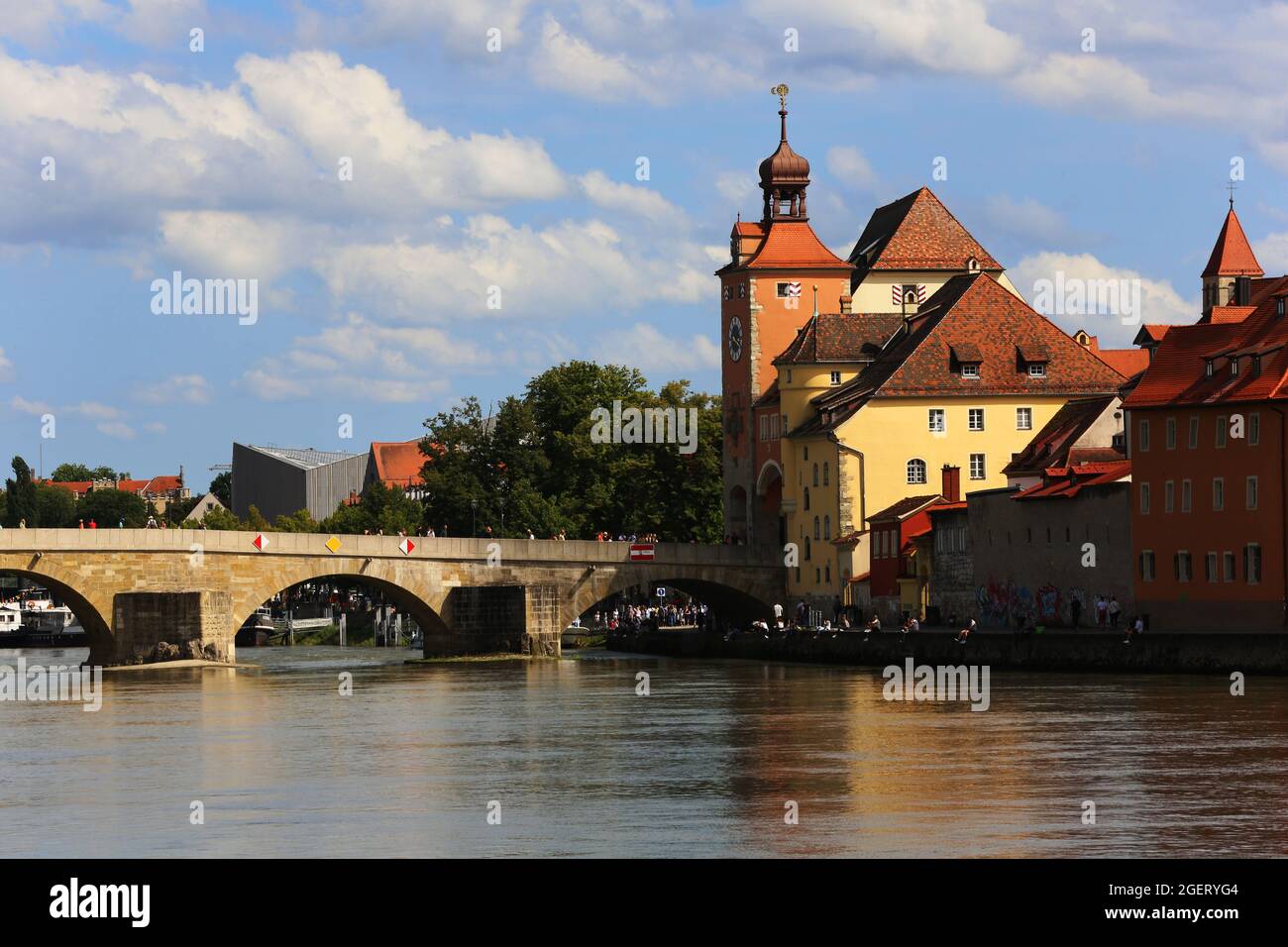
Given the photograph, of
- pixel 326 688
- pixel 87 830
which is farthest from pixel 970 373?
pixel 87 830

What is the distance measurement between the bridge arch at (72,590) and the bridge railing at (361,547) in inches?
15.8

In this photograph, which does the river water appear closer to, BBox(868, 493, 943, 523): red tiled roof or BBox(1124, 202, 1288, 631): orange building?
BBox(1124, 202, 1288, 631): orange building

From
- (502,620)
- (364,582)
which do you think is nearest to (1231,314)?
(502,620)

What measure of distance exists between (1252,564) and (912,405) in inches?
1077

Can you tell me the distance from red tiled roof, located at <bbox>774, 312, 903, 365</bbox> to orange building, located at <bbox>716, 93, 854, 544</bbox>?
350 cm

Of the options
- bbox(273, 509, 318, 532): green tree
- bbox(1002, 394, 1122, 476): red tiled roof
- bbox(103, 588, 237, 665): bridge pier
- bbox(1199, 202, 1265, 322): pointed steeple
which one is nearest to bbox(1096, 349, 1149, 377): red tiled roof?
bbox(1199, 202, 1265, 322): pointed steeple

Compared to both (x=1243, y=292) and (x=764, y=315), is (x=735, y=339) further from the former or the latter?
(x=1243, y=292)

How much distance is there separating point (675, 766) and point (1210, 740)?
872cm

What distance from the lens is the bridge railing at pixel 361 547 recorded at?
240 feet

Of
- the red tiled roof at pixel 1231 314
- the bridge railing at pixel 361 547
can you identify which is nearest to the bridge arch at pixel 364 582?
the bridge railing at pixel 361 547

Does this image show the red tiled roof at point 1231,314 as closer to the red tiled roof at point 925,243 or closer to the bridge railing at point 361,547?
the bridge railing at point 361,547

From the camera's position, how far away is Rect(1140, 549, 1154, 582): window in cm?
6256

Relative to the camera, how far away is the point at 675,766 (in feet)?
119
